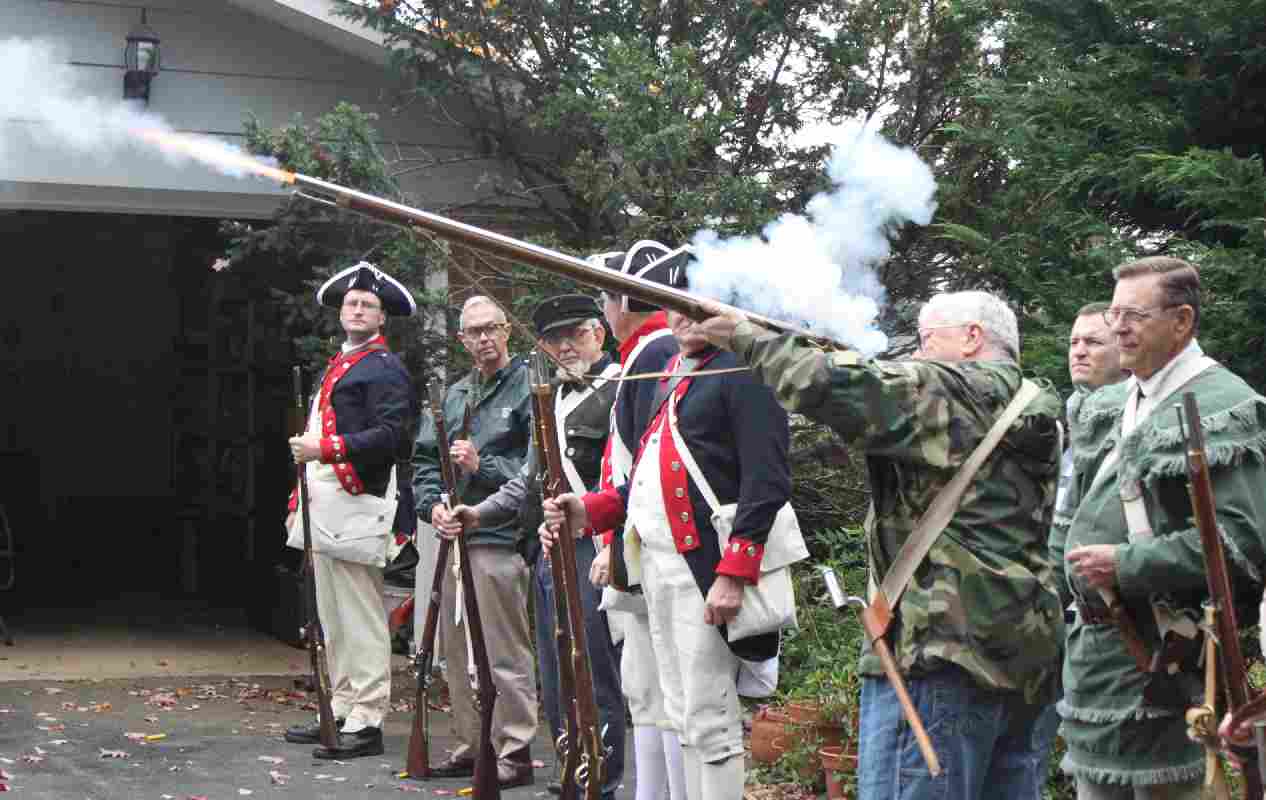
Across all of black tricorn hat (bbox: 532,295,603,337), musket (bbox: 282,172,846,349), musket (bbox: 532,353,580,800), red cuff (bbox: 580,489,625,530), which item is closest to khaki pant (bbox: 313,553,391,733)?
black tricorn hat (bbox: 532,295,603,337)

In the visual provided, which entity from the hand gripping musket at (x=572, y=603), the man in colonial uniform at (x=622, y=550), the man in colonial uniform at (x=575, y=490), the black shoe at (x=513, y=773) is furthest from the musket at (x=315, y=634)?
the man in colonial uniform at (x=622, y=550)

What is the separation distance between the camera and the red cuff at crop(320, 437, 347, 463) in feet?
26.9

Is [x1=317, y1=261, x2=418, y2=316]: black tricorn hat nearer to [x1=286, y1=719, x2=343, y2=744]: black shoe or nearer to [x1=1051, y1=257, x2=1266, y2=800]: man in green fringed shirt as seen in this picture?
[x1=286, y1=719, x2=343, y2=744]: black shoe

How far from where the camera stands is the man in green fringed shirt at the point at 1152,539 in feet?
13.3

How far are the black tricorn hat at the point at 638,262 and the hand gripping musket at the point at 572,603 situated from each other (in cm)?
38

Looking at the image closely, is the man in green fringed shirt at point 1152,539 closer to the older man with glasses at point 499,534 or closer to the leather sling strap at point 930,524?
the leather sling strap at point 930,524

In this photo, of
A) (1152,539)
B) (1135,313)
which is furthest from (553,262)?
(1152,539)

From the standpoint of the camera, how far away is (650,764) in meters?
6.18

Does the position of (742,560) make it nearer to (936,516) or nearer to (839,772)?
(936,516)

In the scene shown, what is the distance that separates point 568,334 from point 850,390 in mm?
3400

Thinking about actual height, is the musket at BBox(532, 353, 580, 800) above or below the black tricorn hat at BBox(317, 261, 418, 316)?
below

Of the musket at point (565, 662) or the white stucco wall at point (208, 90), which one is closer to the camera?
the musket at point (565, 662)

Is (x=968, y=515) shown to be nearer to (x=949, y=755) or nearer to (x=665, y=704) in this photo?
(x=949, y=755)

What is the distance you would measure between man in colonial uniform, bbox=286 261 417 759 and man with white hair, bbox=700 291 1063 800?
4.16 metres
